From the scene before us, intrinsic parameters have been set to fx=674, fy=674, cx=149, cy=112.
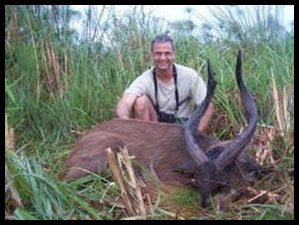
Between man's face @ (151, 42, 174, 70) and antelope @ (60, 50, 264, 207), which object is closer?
antelope @ (60, 50, 264, 207)

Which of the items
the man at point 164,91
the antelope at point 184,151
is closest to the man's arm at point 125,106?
the man at point 164,91

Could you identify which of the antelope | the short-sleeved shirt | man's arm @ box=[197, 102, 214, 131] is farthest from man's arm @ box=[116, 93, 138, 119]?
man's arm @ box=[197, 102, 214, 131]

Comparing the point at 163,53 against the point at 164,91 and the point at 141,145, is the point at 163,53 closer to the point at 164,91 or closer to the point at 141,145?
the point at 164,91

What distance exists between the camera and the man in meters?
7.19

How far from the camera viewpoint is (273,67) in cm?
650

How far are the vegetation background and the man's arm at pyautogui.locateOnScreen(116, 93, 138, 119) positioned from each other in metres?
0.39

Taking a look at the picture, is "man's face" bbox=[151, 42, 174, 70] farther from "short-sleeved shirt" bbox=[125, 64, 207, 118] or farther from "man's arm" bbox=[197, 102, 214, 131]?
"man's arm" bbox=[197, 102, 214, 131]

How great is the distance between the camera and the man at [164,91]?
719 centimetres

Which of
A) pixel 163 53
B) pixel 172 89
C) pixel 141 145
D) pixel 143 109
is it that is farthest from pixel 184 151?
pixel 163 53

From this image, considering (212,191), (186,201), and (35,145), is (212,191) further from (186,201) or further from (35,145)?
(35,145)

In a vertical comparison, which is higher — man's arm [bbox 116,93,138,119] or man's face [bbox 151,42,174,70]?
man's face [bbox 151,42,174,70]

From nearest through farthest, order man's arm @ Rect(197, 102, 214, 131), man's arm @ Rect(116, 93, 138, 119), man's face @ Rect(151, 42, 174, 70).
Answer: man's arm @ Rect(197, 102, 214, 131) < man's arm @ Rect(116, 93, 138, 119) < man's face @ Rect(151, 42, 174, 70)

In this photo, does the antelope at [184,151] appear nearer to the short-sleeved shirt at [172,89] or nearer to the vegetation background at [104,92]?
the vegetation background at [104,92]
